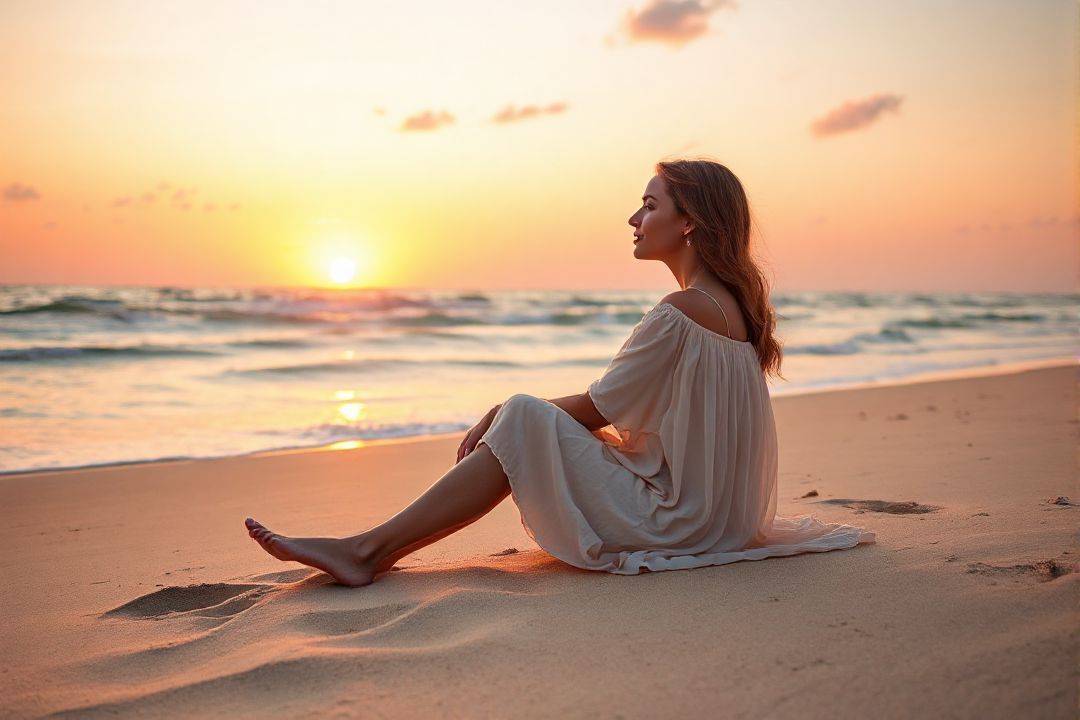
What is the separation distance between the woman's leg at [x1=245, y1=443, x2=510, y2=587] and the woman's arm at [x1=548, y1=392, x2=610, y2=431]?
0.34 m

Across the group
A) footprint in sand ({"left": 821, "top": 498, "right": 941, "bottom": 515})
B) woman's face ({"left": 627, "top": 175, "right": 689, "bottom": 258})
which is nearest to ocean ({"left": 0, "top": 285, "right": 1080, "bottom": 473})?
footprint in sand ({"left": 821, "top": 498, "right": 941, "bottom": 515})

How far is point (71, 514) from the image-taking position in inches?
195

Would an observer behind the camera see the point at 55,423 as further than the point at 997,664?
Yes

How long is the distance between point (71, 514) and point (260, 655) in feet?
10.1

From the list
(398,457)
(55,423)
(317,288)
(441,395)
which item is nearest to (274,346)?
(441,395)

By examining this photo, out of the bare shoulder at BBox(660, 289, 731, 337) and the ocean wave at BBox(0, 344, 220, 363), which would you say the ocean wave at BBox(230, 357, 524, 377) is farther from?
the bare shoulder at BBox(660, 289, 731, 337)

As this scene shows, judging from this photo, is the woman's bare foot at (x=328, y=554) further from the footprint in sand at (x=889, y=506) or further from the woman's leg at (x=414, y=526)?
the footprint in sand at (x=889, y=506)

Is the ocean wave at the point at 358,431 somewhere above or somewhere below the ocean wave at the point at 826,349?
below

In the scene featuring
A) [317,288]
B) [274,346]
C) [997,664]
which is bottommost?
[997,664]

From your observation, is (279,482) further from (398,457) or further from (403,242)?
(403,242)

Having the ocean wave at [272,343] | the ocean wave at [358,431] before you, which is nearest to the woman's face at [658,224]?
the ocean wave at [358,431]

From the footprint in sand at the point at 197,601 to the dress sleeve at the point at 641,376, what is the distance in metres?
1.44

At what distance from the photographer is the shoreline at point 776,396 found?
630 centimetres


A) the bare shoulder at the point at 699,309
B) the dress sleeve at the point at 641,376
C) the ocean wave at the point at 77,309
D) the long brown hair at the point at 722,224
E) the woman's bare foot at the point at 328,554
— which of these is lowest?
the woman's bare foot at the point at 328,554
